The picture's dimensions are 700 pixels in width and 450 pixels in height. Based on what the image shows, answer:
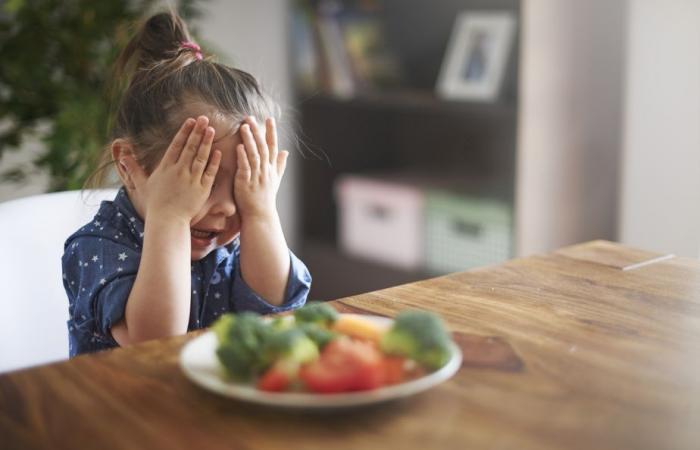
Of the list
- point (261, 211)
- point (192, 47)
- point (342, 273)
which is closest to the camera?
point (261, 211)

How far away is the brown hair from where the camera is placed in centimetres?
117

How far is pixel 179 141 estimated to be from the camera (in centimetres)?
104

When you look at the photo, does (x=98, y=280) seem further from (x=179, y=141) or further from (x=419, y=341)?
(x=419, y=341)

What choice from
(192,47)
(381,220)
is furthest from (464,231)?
(192,47)

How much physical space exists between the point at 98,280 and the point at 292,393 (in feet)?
1.55

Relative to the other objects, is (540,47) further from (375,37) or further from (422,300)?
(422,300)

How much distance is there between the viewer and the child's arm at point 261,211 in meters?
Answer: 1.11

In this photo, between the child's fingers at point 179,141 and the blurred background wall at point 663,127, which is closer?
the child's fingers at point 179,141

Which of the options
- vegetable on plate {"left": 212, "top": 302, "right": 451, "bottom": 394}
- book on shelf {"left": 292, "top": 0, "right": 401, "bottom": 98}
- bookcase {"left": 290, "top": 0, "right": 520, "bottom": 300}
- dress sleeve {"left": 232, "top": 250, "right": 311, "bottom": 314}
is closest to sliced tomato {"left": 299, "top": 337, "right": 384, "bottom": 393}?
vegetable on plate {"left": 212, "top": 302, "right": 451, "bottom": 394}

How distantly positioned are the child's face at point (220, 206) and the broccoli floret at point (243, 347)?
389 mm

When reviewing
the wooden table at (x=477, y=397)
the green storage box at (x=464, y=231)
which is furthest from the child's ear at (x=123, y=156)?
the green storage box at (x=464, y=231)

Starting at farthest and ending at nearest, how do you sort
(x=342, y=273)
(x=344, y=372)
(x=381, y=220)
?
(x=342, y=273) < (x=381, y=220) < (x=344, y=372)

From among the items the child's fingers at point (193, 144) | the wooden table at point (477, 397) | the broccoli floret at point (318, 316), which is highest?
the child's fingers at point (193, 144)

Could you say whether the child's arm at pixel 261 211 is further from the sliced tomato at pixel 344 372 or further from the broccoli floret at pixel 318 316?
the sliced tomato at pixel 344 372
